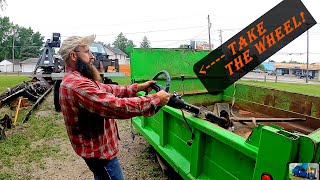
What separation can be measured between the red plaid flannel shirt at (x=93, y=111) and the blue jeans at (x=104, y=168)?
6 cm

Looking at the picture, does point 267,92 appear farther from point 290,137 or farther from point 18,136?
point 18,136

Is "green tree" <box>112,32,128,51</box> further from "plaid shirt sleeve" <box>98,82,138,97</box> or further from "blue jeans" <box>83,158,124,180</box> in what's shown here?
"blue jeans" <box>83,158,124,180</box>

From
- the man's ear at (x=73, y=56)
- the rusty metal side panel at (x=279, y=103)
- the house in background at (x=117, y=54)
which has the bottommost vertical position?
the rusty metal side panel at (x=279, y=103)

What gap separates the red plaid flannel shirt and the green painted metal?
23.9 inches

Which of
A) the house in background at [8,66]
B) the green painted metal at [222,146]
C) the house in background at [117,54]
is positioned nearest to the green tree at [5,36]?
the house in background at [8,66]

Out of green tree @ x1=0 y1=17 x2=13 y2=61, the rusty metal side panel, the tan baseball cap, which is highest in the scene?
green tree @ x1=0 y1=17 x2=13 y2=61

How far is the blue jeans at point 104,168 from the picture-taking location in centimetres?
189

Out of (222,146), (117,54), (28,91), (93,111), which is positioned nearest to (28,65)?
(117,54)

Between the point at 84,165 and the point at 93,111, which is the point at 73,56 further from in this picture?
the point at 84,165

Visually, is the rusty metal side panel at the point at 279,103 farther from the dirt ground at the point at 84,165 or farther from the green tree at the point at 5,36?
the green tree at the point at 5,36

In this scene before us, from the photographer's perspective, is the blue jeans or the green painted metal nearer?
the green painted metal

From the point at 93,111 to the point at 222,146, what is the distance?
944 mm

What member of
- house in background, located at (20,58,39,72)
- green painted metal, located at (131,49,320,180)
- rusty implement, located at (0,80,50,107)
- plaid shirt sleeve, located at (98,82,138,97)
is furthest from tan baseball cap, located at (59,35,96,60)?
house in background, located at (20,58,39,72)

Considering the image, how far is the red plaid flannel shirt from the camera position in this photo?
1594mm
